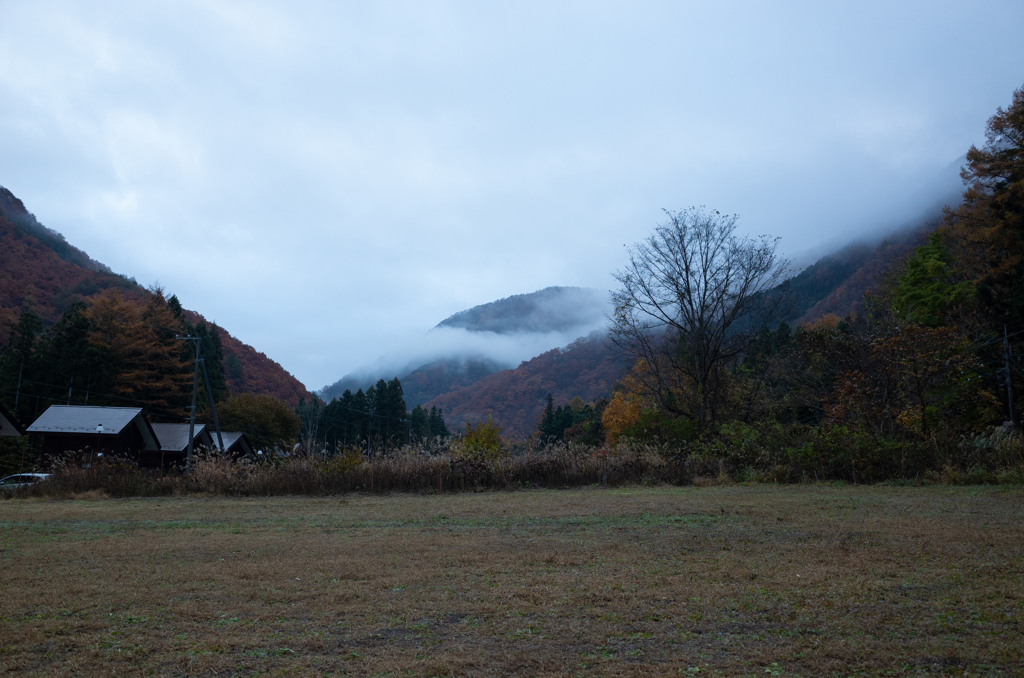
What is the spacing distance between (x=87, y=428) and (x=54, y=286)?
3635 cm

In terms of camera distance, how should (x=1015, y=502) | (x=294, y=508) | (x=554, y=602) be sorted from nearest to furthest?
1. (x=554, y=602)
2. (x=1015, y=502)
3. (x=294, y=508)

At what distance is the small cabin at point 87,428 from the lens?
1179 inches

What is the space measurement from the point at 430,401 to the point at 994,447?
95108 mm

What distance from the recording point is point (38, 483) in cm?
1240

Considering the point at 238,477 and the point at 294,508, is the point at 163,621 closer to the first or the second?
the point at 294,508

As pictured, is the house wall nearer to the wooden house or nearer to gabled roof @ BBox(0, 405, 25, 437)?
gabled roof @ BBox(0, 405, 25, 437)

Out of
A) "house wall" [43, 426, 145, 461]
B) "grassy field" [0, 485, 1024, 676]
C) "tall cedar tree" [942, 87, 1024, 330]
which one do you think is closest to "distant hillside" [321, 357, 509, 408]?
"house wall" [43, 426, 145, 461]

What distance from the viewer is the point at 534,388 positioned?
262 ft

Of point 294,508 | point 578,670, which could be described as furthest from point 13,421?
point 578,670

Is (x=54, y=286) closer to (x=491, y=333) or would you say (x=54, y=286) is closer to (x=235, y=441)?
(x=235, y=441)

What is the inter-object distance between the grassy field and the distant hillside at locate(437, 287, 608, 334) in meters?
135

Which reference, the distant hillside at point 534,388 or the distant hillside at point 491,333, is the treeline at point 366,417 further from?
the distant hillside at point 491,333

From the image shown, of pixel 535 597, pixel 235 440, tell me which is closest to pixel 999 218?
pixel 535 597

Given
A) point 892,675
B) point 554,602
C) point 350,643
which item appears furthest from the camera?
point 554,602
